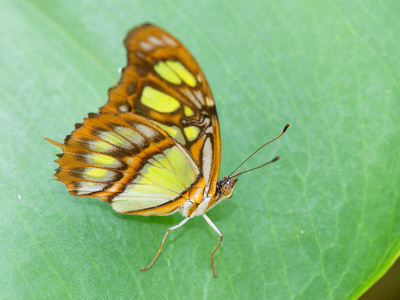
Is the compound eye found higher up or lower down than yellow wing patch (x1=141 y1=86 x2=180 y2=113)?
lower down

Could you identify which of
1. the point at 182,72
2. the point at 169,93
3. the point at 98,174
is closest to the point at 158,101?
the point at 169,93

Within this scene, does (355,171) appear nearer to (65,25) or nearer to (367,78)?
(367,78)

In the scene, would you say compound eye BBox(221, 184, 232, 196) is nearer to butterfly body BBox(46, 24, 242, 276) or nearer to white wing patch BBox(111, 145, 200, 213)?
butterfly body BBox(46, 24, 242, 276)

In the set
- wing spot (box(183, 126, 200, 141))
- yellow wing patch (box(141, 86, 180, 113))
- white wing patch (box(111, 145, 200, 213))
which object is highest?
yellow wing patch (box(141, 86, 180, 113))

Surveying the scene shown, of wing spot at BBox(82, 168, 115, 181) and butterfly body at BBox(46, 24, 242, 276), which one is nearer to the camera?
butterfly body at BBox(46, 24, 242, 276)

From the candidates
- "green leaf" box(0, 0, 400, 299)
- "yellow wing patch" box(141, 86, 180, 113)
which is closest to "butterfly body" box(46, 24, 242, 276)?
"yellow wing patch" box(141, 86, 180, 113)

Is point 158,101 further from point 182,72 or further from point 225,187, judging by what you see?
point 225,187
